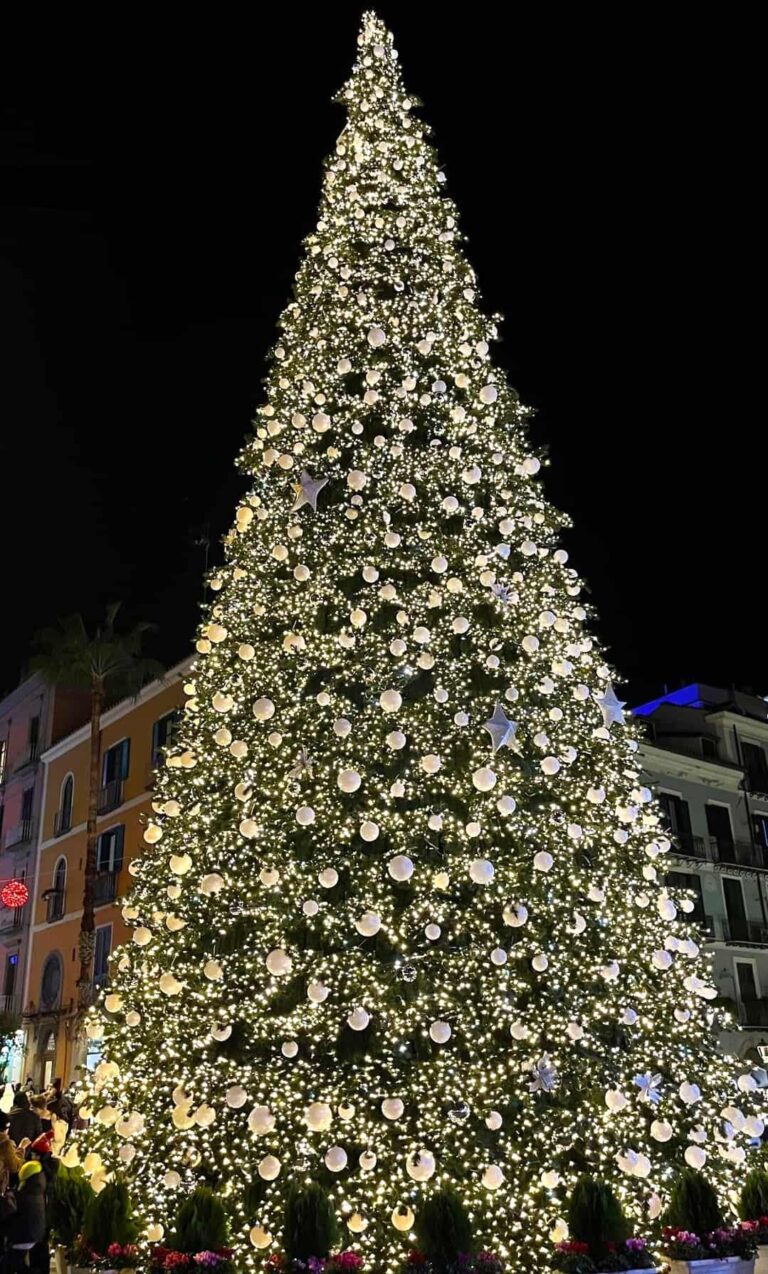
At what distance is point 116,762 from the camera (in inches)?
1110

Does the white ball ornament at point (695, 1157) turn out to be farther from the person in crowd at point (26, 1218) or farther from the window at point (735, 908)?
the window at point (735, 908)

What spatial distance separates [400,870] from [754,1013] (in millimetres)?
24773

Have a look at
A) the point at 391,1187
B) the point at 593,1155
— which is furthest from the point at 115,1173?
the point at 593,1155

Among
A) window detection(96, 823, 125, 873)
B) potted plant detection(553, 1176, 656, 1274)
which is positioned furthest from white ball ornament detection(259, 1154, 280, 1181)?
window detection(96, 823, 125, 873)

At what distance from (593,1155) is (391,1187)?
1450 mm

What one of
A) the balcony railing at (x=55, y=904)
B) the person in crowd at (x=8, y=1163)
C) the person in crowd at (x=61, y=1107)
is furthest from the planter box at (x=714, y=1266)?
the balcony railing at (x=55, y=904)

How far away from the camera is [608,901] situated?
8156mm

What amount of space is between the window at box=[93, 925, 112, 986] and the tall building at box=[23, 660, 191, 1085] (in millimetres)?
26

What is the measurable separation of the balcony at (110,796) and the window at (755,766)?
1875 cm

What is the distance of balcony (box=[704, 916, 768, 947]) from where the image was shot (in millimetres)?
28672

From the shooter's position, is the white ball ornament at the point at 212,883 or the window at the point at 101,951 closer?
the white ball ornament at the point at 212,883

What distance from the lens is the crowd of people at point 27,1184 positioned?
25.5 feet

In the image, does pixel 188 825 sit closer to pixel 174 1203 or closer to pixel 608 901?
pixel 174 1203

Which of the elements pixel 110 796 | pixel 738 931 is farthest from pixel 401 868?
pixel 738 931
